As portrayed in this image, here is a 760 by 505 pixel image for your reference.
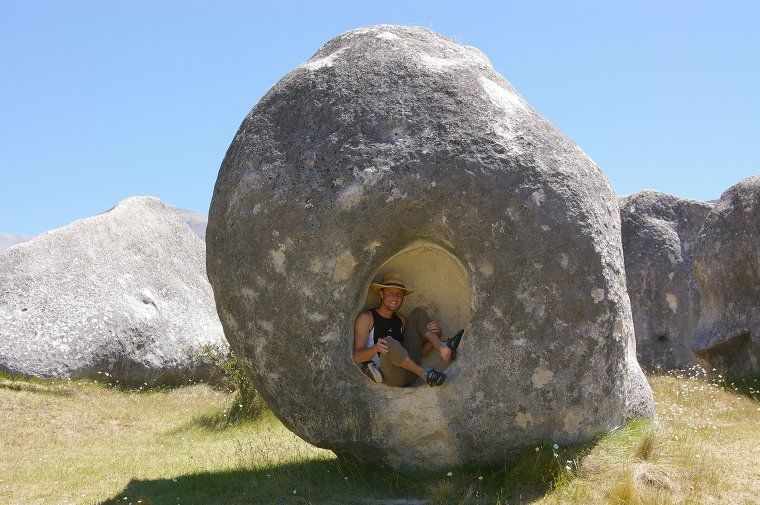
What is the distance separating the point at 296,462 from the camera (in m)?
6.82

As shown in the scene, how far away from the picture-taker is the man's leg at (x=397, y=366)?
612 cm

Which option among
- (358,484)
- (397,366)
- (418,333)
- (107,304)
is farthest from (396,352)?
(107,304)

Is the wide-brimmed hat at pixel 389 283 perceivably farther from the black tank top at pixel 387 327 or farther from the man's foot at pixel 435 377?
the man's foot at pixel 435 377

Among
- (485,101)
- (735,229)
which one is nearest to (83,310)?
(485,101)

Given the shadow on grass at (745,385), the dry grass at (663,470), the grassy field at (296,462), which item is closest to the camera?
the dry grass at (663,470)

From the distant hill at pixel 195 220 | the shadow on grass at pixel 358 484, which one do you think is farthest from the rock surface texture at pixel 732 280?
the distant hill at pixel 195 220

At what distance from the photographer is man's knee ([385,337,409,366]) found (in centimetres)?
611

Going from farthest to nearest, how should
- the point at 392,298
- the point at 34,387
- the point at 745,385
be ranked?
1. the point at 34,387
2. the point at 745,385
3. the point at 392,298

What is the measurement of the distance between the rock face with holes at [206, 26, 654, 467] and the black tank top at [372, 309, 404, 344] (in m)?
0.38

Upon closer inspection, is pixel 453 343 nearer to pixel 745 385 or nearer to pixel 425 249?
pixel 425 249

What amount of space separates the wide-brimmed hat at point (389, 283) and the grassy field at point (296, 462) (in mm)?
1349

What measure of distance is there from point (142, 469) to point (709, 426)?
16.7ft

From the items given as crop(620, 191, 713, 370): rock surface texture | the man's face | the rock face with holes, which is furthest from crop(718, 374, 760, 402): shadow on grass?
the man's face

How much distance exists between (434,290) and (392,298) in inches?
18.0
